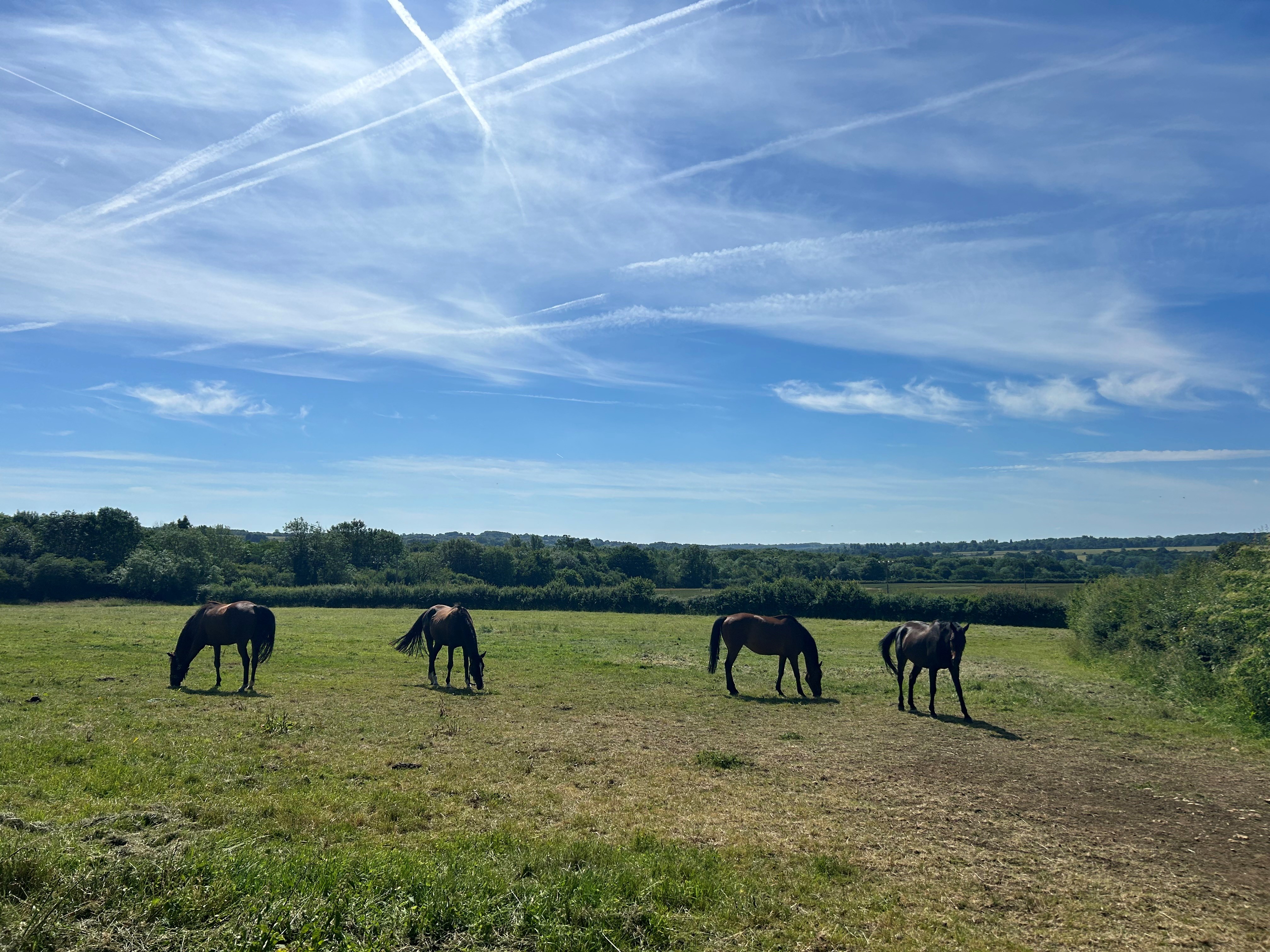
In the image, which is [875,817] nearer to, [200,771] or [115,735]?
[200,771]

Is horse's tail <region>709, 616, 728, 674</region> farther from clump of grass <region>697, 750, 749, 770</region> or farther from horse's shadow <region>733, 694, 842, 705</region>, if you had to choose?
clump of grass <region>697, 750, 749, 770</region>

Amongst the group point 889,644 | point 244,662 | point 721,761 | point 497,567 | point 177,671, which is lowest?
point 497,567

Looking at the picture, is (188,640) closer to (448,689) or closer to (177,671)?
(177,671)

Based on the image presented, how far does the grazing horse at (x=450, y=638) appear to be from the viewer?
1736cm

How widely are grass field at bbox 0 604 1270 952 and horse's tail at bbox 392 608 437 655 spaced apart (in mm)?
2310

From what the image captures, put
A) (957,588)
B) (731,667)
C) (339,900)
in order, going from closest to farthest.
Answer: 1. (339,900)
2. (731,667)
3. (957,588)

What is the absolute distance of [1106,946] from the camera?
5398mm

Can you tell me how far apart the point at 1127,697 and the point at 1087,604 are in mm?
14725

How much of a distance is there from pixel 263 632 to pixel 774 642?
12739 millimetres

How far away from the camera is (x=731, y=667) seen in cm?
1767

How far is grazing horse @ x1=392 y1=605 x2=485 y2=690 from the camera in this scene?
57.0 feet

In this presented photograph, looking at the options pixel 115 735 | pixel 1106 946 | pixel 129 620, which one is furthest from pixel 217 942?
pixel 129 620

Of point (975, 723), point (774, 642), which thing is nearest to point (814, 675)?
point (774, 642)

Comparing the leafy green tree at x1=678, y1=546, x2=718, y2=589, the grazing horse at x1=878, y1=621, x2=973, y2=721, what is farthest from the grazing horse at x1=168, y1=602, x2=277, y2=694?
the leafy green tree at x1=678, y1=546, x2=718, y2=589
